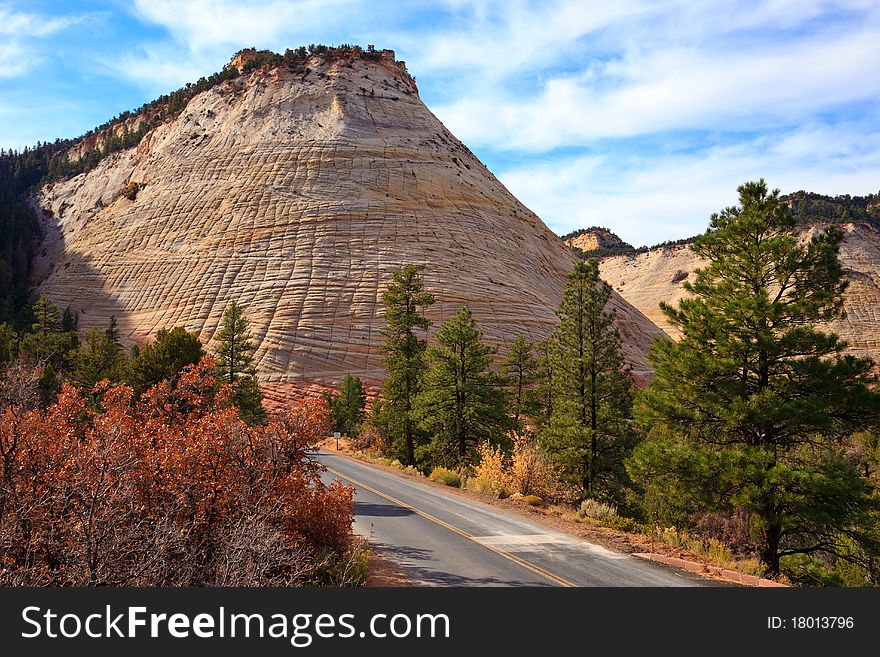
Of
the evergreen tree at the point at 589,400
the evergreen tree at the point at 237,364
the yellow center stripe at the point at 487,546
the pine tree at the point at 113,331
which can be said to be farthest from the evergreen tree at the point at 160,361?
the pine tree at the point at 113,331

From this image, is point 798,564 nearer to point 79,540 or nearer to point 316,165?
point 79,540

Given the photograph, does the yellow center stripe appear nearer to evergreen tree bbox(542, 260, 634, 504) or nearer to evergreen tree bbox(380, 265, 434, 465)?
evergreen tree bbox(542, 260, 634, 504)

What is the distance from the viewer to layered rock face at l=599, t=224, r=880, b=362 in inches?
2938

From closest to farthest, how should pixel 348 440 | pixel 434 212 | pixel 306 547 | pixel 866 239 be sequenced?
pixel 306 547
pixel 348 440
pixel 434 212
pixel 866 239

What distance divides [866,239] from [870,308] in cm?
1982

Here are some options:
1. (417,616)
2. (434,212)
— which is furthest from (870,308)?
(417,616)

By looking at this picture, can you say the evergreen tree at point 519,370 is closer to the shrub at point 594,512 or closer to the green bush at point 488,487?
the green bush at point 488,487

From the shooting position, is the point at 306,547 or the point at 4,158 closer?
the point at 306,547

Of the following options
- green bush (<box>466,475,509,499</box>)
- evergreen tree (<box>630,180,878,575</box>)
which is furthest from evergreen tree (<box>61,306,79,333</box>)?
Answer: evergreen tree (<box>630,180,878,575</box>)

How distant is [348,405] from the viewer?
41250 mm

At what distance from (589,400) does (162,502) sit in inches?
745

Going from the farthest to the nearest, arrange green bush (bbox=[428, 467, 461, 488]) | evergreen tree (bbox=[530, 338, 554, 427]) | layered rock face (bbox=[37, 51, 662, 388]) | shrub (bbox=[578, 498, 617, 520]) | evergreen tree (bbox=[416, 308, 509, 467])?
layered rock face (bbox=[37, 51, 662, 388]) < evergreen tree (bbox=[530, 338, 554, 427]) < evergreen tree (bbox=[416, 308, 509, 467]) < green bush (bbox=[428, 467, 461, 488]) < shrub (bbox=[578, 498, 617, 520])

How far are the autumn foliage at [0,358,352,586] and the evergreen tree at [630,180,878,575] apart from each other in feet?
29.7

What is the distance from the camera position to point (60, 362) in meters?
42.5
